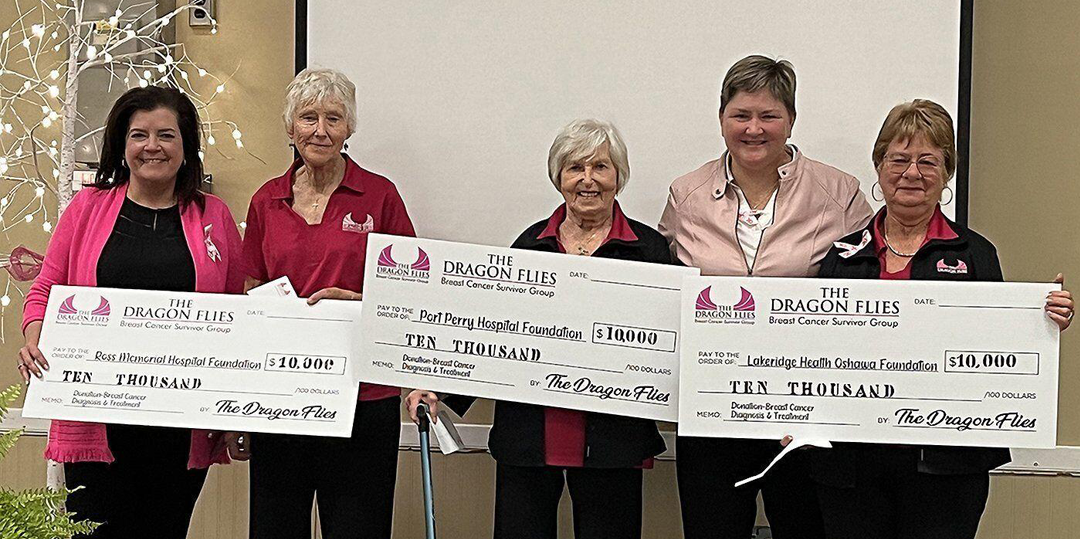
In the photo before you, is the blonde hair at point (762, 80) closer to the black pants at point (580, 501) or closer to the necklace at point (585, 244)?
the necklace at point (585, 244)

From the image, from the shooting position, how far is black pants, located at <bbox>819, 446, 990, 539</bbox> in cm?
222

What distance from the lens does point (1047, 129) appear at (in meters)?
3.11

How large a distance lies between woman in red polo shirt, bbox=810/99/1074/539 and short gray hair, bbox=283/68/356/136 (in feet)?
4.55

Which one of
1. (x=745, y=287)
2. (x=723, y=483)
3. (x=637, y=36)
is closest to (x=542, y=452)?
(x=723, y=483)

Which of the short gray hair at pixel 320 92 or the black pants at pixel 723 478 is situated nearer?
the black pants at pixel 723 478

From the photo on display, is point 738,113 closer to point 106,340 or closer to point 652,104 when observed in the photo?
point 652,104

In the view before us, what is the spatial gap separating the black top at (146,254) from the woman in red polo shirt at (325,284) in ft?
0.72

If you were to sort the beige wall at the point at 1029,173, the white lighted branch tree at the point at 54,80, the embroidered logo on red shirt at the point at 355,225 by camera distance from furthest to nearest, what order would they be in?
the white lighted branch tree at the point at 54,80 → the beige wall at the point at 1029,173 → the embroidered logo on red shirt at the point at 355,225

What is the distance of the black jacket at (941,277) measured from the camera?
2.24 meters

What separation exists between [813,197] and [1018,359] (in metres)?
0.64

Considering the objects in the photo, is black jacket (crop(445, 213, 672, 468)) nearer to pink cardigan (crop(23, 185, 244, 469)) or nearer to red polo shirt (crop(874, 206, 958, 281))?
red polo shirt (crop(874, 206, 958, 281))

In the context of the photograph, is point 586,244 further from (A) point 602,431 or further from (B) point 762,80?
(B) point 762,80

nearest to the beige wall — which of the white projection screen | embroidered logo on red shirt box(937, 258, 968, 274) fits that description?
the white projection screen

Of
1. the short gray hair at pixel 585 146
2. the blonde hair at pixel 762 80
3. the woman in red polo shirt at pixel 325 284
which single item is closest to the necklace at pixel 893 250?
the blonde hair at pixel 762 80
